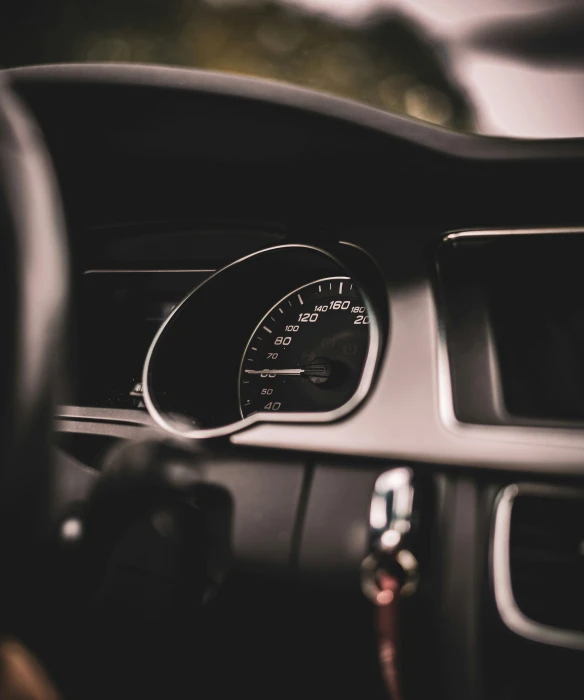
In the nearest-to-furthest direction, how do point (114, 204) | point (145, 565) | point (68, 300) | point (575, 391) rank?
point (68, 300) → point (145, 565) → point (575, 391) → point (114, 204)

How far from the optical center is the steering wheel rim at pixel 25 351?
35.7 inches

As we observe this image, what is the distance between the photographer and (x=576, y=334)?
5.90 feet

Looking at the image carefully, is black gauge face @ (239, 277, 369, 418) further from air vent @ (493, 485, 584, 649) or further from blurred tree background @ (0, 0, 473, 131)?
blurred tree background @ (0, 0, 473, 131)

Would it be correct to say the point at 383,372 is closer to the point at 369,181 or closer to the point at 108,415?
the point at 369,181

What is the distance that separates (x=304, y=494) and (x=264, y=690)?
450mm

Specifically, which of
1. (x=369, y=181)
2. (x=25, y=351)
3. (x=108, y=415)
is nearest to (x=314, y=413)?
(x=369, y=181)

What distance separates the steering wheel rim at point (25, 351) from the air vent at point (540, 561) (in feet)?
3.15

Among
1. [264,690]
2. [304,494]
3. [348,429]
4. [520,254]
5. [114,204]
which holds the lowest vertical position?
[264,690]

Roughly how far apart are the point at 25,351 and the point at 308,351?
1.37 meters

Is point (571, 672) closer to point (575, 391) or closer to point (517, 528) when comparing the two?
point (517, 528)

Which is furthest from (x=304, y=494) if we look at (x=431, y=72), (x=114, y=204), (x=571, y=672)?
(x=431, y=72)

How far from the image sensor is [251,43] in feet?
78.1

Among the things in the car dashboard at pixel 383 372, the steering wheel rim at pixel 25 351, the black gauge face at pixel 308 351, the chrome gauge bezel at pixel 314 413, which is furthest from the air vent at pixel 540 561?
the steering wheel rim at pixel 25 351

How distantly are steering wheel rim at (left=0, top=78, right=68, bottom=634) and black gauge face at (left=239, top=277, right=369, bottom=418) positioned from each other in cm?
120
